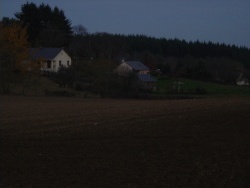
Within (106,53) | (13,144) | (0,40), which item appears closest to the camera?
(13,144)

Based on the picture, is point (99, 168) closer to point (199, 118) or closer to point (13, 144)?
point (13, 144)

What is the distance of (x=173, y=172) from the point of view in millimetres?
11406

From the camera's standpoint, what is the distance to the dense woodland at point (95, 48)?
60.5m

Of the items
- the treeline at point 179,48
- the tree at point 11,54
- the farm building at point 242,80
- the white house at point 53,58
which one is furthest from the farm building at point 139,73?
the treeline at point 179,48

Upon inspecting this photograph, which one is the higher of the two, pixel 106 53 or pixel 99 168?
pixel 106 53

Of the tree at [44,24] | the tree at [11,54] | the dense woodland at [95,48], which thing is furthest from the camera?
the tree at [44,24]

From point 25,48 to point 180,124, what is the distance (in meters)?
40.3

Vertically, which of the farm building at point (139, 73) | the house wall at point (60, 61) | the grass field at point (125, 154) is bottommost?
the grass field at point (125, 154)

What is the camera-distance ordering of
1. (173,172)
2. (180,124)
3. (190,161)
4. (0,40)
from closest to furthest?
(173,172), (190,161), (180,124), (0,40)

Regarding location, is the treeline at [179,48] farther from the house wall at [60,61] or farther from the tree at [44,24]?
the house wall at [60,61]

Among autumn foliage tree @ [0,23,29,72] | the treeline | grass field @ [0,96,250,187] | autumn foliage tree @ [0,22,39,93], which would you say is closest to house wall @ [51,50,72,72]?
autumn foliage tree @ [0,22,39,93]

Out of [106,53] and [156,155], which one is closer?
[156,155]

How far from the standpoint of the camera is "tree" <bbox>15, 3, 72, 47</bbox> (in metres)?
82.4

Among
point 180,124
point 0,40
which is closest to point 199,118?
point 180,124
